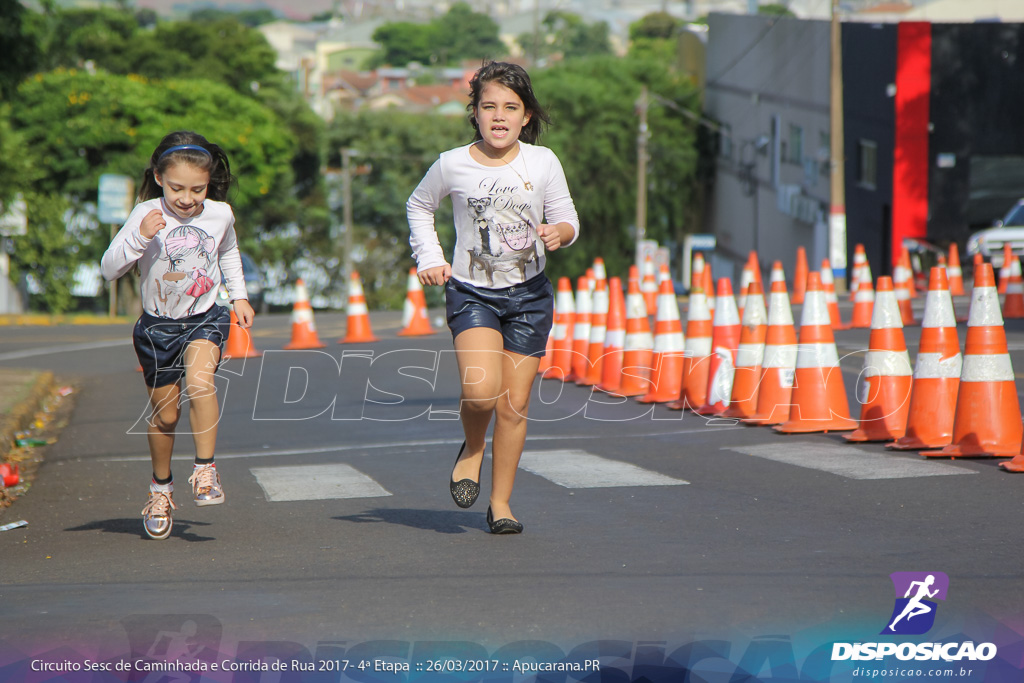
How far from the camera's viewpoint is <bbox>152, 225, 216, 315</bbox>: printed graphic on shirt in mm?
6145

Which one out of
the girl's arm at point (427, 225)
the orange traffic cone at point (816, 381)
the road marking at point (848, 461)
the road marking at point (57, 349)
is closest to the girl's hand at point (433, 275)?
the girl's arm at point (427, 225)

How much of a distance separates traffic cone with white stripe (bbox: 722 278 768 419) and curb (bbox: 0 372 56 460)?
5052 mm

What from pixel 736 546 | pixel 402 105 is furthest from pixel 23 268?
pixel 402 105

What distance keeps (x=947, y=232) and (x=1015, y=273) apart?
62.7 feet

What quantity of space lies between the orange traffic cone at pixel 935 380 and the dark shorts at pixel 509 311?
3.14 metres

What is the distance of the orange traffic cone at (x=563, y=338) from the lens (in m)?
14.1

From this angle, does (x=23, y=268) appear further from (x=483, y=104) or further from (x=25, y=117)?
(x=483, y=104)

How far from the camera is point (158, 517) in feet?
20.2

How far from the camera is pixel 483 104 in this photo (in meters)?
5.95

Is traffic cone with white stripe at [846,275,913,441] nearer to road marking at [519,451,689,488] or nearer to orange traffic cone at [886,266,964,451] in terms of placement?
orange traffic cone at [886,266,964,451]

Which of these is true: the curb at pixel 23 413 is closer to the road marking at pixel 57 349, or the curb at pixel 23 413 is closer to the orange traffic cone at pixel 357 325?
the road marking at pixel 57 349

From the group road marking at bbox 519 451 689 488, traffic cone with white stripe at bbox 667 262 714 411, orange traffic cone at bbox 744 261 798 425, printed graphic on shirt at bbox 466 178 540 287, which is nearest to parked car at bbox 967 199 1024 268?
traffic cone with white stripe at bbox 667 262 714 411

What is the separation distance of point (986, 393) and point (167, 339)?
14.5 feet

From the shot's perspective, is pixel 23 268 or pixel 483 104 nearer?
pixel 483 104
